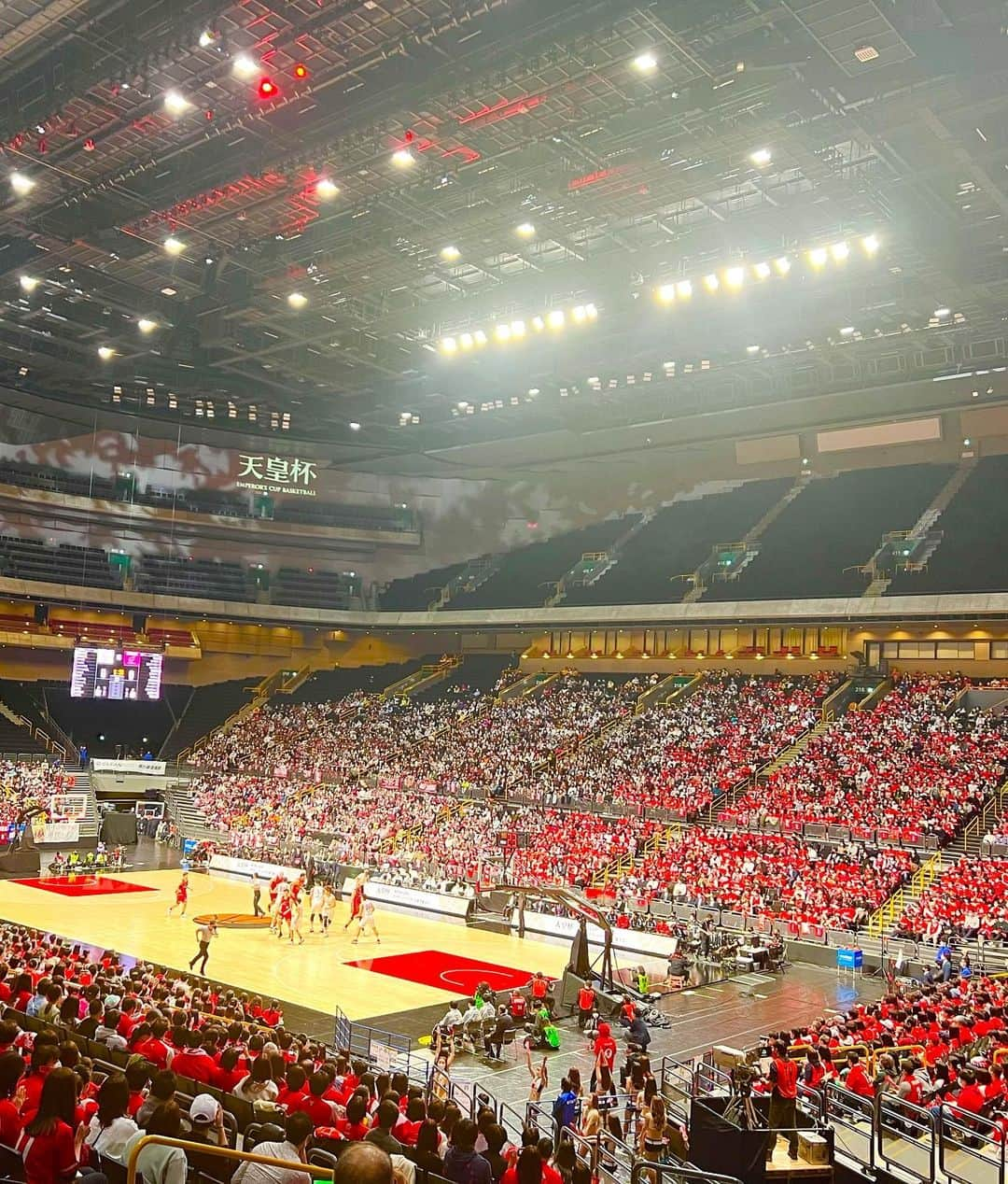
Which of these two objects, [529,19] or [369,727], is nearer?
[529,19]

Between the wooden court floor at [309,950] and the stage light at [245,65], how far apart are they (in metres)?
18.6

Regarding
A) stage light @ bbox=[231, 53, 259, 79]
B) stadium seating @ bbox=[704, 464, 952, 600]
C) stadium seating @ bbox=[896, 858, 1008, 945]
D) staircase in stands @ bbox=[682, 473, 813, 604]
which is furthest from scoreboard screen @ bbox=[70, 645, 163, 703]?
stadium seating @ bbox=[896, 858, 1008, 945]

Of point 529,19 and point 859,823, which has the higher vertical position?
point 529,19

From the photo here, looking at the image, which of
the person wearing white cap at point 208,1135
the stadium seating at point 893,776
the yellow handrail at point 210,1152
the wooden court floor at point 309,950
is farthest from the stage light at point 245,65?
the stadium seating at point 893,776

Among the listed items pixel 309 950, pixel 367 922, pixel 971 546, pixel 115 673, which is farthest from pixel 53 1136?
pixel 115 673

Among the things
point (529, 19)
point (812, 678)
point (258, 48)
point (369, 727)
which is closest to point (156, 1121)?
point (529, 19)

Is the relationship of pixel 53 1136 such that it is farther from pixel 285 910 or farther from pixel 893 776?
pixel 893 776

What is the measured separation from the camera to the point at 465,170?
83.0 feet

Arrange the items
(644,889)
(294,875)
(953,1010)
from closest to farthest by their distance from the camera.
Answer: (953,1010), (644,889), (294,875)

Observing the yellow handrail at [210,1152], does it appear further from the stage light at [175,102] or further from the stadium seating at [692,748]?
the stadium seating at [692,748]

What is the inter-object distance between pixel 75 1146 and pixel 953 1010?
14613 mm

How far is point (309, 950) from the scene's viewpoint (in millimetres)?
26750

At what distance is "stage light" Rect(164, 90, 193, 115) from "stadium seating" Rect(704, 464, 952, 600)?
29311 millimetres

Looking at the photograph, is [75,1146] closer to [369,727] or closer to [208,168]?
[208,168]
